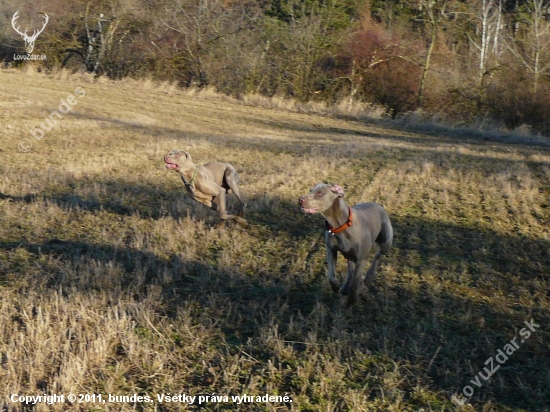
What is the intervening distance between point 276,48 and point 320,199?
101 feet

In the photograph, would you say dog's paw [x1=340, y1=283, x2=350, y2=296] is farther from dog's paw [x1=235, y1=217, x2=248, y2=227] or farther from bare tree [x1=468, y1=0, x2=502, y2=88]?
bare tree [x1=468, y1=0, x2=502, y2=88]

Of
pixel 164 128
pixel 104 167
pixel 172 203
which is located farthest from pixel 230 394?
pixel 164 128

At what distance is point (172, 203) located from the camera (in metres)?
10.1

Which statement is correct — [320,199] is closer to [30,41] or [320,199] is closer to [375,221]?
[375,221]

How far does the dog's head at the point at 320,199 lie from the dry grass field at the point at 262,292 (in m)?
0.96

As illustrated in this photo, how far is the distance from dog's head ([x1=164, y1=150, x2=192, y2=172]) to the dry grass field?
0.83 m

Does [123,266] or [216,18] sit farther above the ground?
[216,18]

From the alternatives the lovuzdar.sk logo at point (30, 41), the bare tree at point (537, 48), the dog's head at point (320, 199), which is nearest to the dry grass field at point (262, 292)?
the dog's head at point (320, 199)

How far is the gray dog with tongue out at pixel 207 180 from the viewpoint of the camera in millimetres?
8328

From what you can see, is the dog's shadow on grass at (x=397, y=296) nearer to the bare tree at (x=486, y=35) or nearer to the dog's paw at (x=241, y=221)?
the dog's paw at (x=241, y=221)

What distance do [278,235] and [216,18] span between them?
29.5 m

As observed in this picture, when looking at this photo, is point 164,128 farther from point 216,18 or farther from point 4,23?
point 4,23

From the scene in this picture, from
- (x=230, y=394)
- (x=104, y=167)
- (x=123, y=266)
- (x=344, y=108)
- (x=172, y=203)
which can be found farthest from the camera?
(x=344, y=108)

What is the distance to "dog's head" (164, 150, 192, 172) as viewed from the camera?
8172 millimetres
